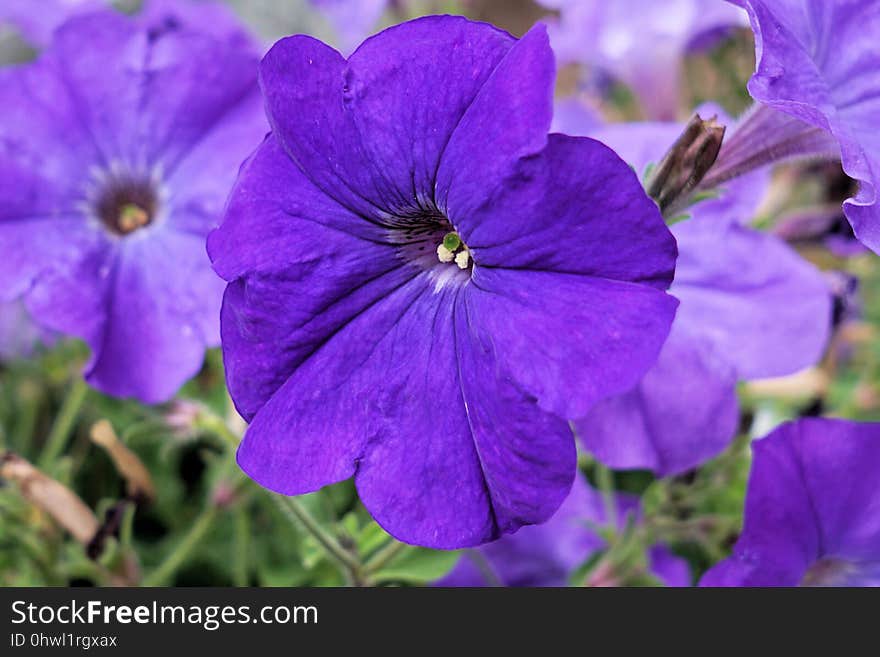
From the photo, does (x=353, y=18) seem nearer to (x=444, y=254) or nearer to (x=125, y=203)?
(x=125, y=203)

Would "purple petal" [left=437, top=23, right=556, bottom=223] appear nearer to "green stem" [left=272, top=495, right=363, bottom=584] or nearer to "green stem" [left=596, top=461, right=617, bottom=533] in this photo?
"green stem" [left=272, top=495, right=363, bottom=584]

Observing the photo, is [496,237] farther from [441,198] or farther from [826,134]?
[826,134]

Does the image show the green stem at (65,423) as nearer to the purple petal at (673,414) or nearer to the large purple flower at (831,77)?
the purple petal at (673,414)

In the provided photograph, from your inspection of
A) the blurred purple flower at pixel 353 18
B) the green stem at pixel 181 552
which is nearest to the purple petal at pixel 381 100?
the green stem at pixel 181 552

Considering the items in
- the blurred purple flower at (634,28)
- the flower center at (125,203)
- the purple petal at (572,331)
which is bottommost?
the purple petal at (572,331)

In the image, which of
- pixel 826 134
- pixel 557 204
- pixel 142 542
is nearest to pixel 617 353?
pixel 557 204

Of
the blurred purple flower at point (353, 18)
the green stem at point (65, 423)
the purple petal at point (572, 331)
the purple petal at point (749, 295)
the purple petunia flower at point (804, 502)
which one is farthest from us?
the blurred purple flower at point (353, 18)
